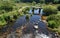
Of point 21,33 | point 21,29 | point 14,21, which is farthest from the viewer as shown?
point 14,21

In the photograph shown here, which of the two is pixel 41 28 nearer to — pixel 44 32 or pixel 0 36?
pixel 44 32

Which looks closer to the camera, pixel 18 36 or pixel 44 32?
pixel 18 36

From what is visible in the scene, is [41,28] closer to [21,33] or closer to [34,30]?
[34,30]

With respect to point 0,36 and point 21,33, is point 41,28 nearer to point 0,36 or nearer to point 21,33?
point 21,33

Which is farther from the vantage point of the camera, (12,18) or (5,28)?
(12,18)

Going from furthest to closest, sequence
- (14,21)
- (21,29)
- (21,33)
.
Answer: (14,21) < (21,29) < (21,33)

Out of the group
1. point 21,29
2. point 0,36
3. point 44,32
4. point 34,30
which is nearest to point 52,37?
point 44,32

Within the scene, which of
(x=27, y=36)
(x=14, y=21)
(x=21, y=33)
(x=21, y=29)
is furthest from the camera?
(x=14, y=21)

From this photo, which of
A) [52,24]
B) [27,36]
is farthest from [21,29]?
[52,24]
